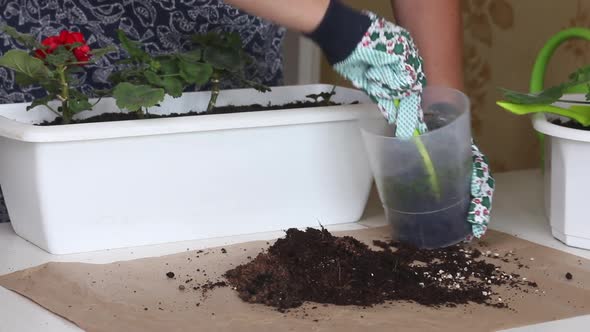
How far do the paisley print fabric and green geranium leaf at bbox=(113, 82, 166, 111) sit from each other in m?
0.26

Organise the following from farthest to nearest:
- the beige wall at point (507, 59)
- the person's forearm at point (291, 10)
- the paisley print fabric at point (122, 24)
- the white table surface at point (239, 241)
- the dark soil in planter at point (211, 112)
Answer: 1. the beige wall at point (507, 59)
2. the paisley print fabric at point (122, 24)
3. the dark soil in planter at point (211, 112)
4. the person's forearm at point (291, 10)
5. the white table surface at point (239, 241)

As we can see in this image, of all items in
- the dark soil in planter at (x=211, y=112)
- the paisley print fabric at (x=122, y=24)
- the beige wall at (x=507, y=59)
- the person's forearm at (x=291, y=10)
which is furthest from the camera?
the beige wall at (x=507, y=59)

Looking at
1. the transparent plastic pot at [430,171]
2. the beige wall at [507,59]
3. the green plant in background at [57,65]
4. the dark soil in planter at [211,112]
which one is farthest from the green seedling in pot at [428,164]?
the beige wall at [507,59]

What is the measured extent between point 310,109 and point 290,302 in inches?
10.7

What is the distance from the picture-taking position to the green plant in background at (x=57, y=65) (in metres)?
0.94

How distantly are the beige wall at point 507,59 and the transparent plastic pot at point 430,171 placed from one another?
54 centimetres

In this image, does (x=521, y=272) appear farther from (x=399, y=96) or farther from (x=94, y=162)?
(x=94, y=162)

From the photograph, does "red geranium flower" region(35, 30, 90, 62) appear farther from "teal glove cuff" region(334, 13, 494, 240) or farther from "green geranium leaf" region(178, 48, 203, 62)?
"teal glove cuff" region(334, 13, 494, 240)

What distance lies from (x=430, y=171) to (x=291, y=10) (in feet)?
0.69

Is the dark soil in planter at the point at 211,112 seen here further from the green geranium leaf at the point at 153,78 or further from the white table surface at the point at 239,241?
the white table surface at the point at 239,241

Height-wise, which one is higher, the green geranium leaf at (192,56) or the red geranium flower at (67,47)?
the red geranium flower at (67,47)

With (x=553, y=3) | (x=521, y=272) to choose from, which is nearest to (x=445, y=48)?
(x=521, y=272)

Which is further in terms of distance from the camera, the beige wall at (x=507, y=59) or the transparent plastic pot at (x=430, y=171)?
the beige wall at (x=507, y=59)

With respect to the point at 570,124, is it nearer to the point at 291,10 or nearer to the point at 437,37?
the point at 437,37
